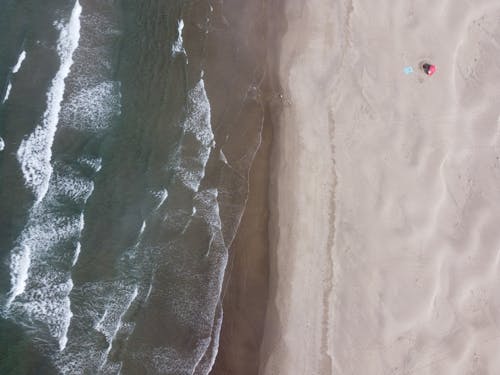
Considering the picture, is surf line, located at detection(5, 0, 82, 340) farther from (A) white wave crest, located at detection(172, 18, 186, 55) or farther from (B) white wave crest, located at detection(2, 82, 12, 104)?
(A) white wave crest, located at detection(172, 18, 186, 55)

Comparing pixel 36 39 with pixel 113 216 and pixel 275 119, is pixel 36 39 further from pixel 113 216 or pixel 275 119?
pixel 275 119

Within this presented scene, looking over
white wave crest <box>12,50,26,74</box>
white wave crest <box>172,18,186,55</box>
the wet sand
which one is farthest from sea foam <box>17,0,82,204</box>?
the wet sand

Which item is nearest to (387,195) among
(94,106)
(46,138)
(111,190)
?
(111,190)

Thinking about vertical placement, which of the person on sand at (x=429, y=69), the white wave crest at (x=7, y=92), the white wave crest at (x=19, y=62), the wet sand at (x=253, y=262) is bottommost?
the wet sand at (x=253, y=262)

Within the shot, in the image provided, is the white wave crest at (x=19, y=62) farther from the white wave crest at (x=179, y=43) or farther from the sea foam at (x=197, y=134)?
the sea foam at (x=197, y=134)

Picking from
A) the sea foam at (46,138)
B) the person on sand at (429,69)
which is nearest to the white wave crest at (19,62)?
the sea foam at (46,138)

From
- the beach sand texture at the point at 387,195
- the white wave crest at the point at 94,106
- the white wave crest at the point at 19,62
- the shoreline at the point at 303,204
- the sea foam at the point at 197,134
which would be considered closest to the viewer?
the beach sand texture at the point at 387,195

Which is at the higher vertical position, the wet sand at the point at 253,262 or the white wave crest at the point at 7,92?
the white wave crest at the point at 7,92

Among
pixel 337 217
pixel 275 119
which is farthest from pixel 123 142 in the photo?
pixel 337 217
